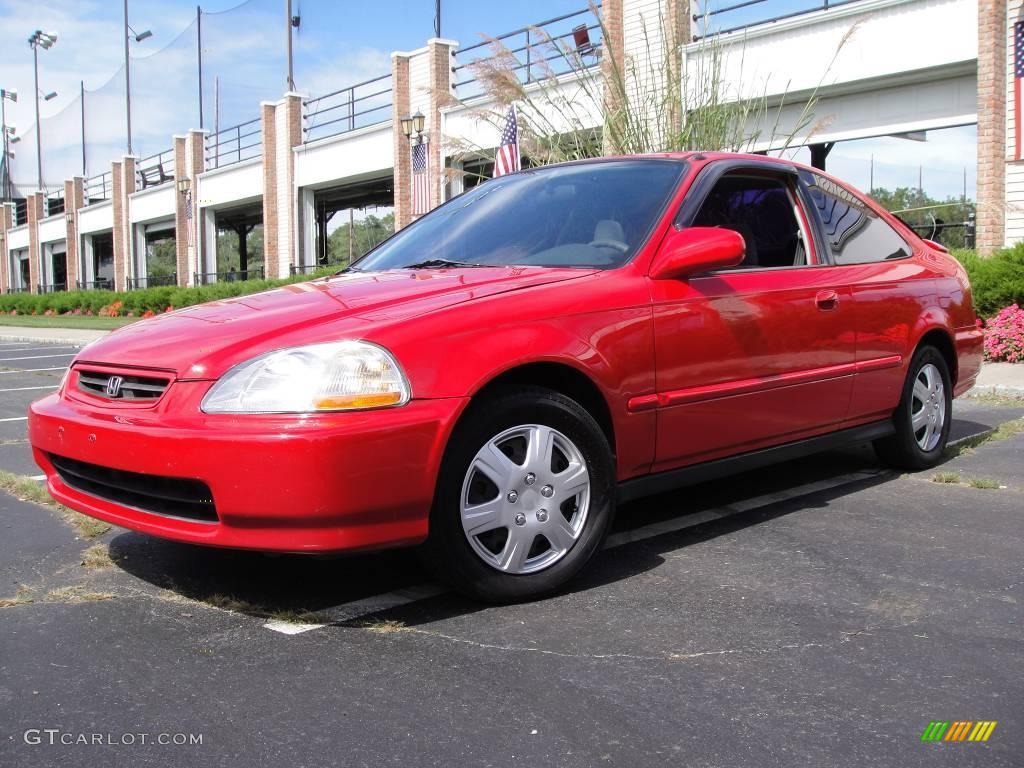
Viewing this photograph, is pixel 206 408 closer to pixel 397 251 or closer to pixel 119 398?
pixel 119 398

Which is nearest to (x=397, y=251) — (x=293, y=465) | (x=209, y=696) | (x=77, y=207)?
(x=293, y=465)

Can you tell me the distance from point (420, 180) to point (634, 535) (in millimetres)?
22581

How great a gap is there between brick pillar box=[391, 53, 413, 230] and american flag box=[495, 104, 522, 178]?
15.4m

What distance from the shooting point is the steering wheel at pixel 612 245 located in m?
3.84

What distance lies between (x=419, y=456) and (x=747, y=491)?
238 centimetres

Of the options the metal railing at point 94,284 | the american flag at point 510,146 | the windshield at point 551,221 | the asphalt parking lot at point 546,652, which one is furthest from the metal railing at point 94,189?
the asphalt parking lot at point 546,652

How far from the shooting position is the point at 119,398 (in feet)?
10.8

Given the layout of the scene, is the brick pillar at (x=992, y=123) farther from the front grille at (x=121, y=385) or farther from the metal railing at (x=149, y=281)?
the metal railing at (x=149, y=281)

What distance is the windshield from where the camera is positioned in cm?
392

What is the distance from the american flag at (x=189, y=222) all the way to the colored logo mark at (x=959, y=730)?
38435 millimetres

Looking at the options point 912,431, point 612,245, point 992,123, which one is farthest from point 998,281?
point 612,245

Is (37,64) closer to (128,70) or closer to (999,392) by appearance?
(128,70)

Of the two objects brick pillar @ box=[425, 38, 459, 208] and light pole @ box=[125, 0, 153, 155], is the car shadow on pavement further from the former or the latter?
light pole @ box=[125, 0, 153, 155]

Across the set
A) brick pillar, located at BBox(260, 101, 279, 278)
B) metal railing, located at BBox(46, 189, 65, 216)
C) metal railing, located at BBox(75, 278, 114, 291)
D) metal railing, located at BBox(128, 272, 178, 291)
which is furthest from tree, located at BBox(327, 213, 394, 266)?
brick pillar, located at BBox(260, 101, 279, 278)
